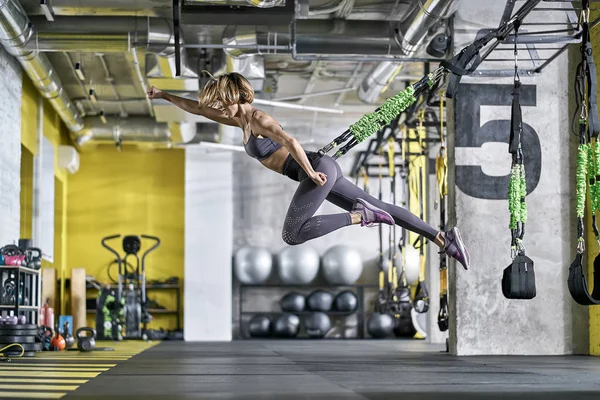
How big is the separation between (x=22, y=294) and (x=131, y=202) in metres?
6.65

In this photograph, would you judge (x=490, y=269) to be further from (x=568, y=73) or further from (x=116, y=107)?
(x=116, y=107)

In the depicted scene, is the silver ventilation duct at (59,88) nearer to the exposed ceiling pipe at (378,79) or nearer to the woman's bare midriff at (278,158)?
the exposed ceiling pipe at (378,79)

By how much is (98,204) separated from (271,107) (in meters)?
5.29

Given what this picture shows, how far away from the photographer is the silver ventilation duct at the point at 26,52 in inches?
344

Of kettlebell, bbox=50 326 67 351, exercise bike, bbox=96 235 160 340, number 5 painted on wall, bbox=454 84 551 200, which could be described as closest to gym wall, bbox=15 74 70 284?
exercise bike, bbox=96 235 160 340

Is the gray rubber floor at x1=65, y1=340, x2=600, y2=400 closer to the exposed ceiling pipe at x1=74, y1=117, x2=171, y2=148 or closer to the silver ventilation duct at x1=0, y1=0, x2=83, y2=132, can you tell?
the silver ventilation duct at x1=0, y1=0, x2=83, y2=132

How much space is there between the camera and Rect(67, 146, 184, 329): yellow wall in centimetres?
1619

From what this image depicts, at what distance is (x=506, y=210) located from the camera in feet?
27.0

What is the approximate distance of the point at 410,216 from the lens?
18.4 ft

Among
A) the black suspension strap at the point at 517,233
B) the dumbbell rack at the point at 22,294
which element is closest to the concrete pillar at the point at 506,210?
A: the black suspension strap at the point at 517,233

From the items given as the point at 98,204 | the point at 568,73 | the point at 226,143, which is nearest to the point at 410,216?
the point at 568,73

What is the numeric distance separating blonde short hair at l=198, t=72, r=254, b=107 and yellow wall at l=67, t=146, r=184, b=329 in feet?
36.2

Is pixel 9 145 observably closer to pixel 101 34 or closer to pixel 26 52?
pixel 26 52

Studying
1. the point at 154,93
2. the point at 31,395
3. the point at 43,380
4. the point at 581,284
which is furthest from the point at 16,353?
the point at 581,284
